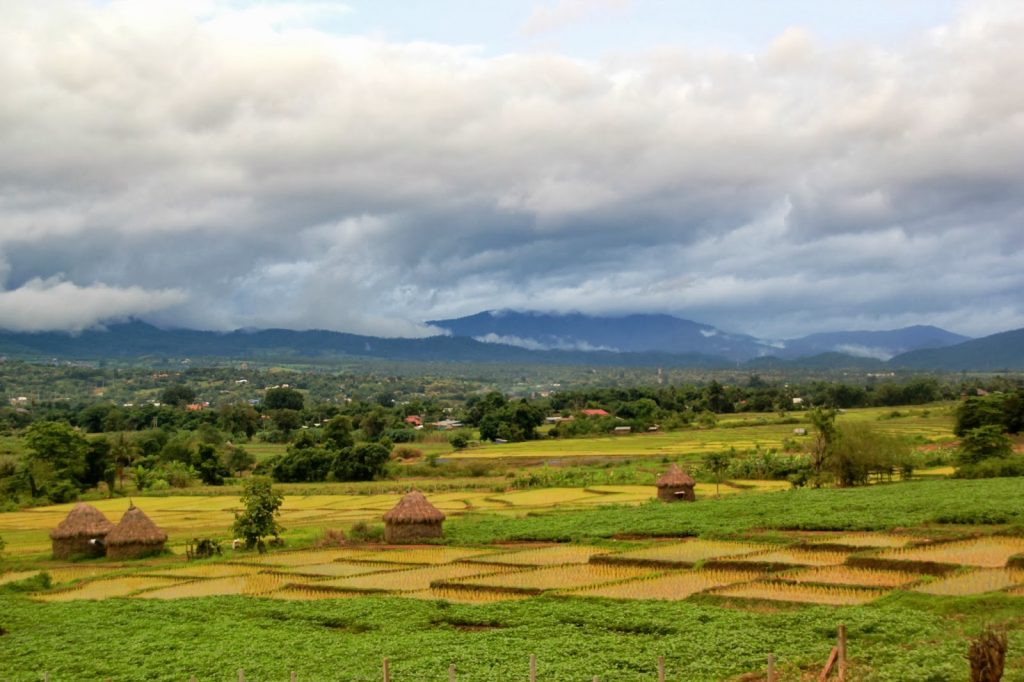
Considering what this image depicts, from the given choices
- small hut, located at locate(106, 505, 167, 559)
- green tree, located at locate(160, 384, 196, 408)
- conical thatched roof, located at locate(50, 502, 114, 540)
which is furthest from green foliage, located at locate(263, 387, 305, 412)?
small hut, located at locate(106, 505, 167, 559)

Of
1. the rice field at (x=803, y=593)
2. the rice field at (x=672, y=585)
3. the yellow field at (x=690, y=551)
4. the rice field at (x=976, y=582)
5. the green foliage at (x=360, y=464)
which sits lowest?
the green foliage at (x=360, y=464)

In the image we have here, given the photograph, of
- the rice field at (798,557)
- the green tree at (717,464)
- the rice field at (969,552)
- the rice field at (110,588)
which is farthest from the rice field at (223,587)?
the green tree at (717,464)

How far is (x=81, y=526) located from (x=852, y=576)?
30445 mm

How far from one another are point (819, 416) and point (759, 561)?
27.3 metres

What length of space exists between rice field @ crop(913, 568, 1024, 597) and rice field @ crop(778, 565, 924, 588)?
2.61 feet

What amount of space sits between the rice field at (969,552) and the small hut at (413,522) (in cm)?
1749

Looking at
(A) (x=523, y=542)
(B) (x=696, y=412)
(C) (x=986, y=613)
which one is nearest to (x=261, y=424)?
(B) (x=696, y=412)

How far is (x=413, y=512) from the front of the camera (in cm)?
3812

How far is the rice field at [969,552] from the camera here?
1004 inches

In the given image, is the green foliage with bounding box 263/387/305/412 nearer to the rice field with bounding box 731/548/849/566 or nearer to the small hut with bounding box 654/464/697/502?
the small hut with bounding box 654/464/697/502

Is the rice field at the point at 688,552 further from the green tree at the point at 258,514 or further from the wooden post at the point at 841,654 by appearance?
the wooden post at the point at 841,654

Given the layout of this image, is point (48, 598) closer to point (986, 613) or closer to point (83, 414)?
point (986, 613)

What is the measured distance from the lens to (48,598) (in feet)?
99.9

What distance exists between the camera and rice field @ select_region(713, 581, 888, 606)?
21.9 metres
